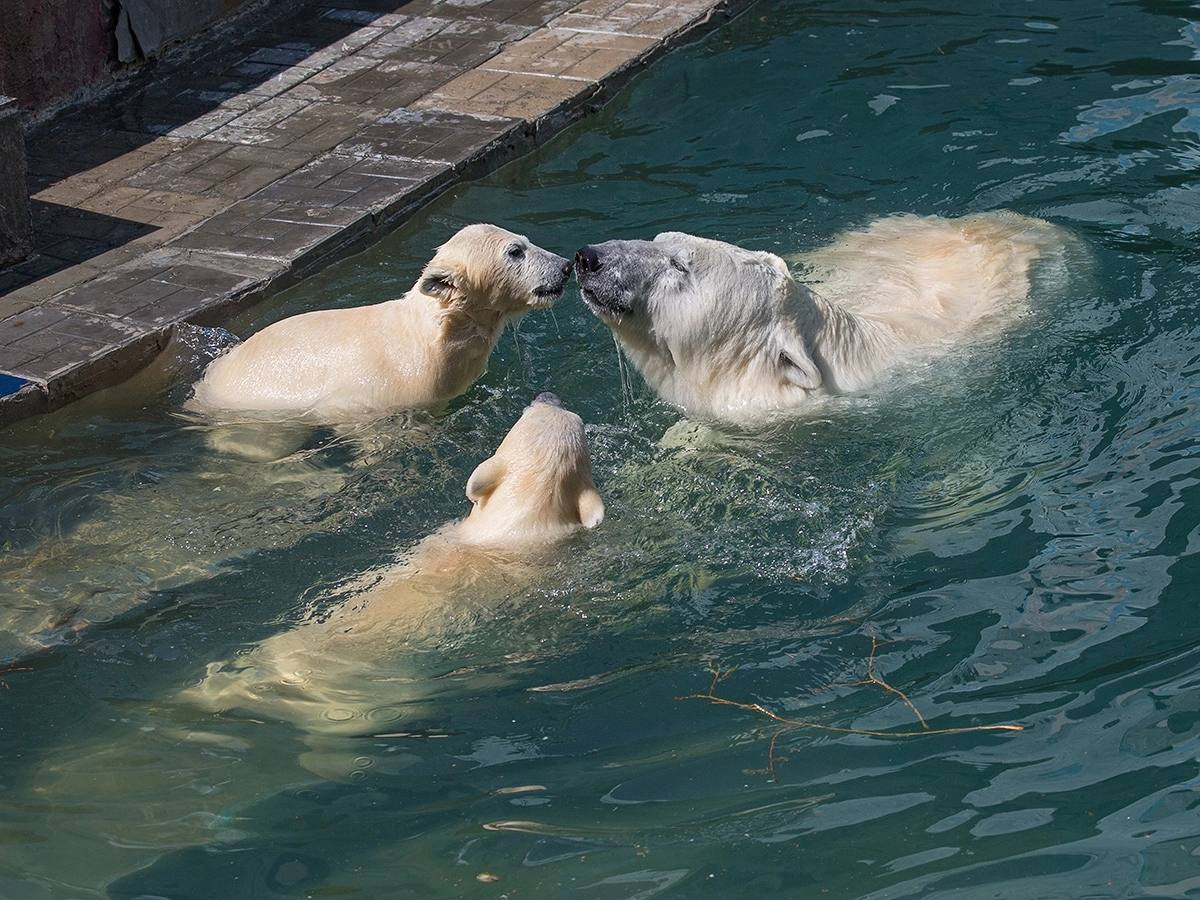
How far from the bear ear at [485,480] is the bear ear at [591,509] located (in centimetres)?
31

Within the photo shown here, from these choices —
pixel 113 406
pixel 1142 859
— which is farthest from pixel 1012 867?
pixel 113 406

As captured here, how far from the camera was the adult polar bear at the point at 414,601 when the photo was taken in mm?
4664

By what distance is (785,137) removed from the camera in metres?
8.95

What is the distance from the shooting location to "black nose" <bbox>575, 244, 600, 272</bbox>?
19.1ft

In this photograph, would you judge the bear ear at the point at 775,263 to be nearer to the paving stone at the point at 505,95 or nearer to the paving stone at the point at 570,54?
the paving stone at the point at 505,95

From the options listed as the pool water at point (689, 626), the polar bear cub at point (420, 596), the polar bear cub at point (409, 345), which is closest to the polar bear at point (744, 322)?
the pool water at point (689, 626)

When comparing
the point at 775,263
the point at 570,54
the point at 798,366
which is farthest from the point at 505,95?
the point at 798,366

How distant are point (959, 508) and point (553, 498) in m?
1.56

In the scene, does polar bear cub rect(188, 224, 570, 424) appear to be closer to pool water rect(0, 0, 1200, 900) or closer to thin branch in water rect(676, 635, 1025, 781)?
pool water rect(0, 0, 1200, 900)

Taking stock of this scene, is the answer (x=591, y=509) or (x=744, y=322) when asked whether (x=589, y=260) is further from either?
(x=591, y=509)

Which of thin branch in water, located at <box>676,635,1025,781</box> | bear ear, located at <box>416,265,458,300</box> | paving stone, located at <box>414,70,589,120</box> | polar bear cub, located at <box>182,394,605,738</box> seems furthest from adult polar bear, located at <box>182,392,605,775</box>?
paving stone, located at <box>414,70,589,120</box>

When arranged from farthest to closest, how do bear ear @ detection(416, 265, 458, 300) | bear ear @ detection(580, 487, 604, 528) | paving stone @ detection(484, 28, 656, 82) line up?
paving stone @ detection(484, 28, 656, 82), bear ear @ detection(416, 265, 458, 300), bear ear @ detection(580, 487, 604, 528)

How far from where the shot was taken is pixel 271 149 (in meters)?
8.88

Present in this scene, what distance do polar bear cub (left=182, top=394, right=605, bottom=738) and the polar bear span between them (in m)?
0.70
